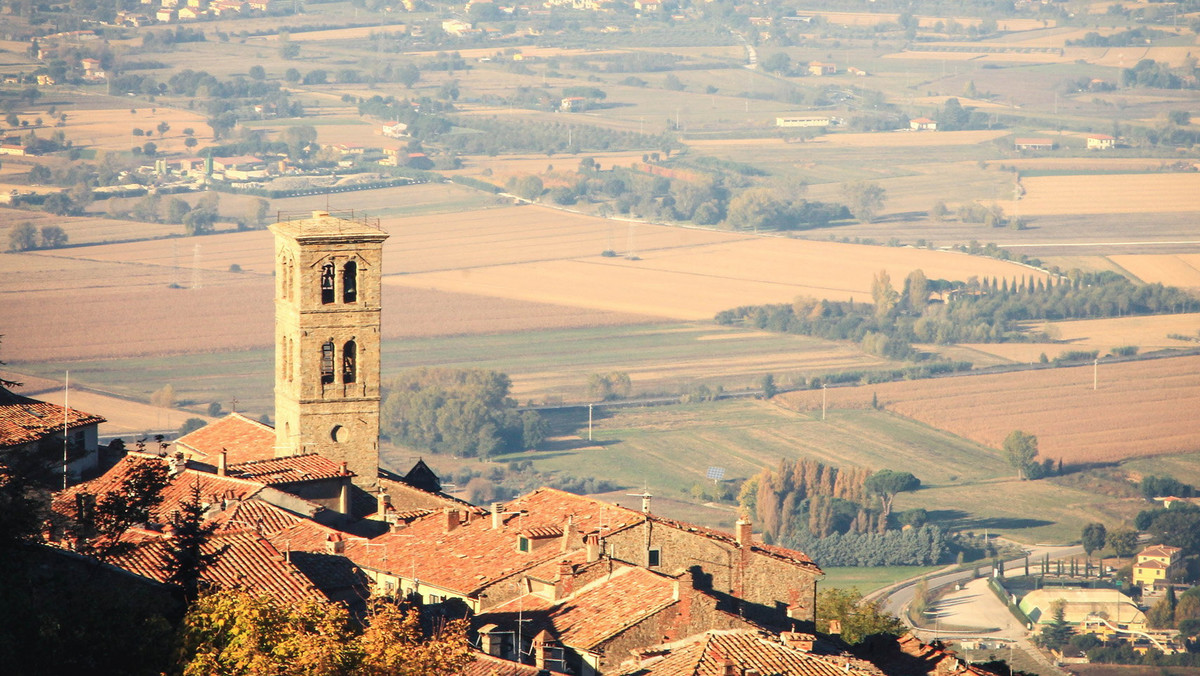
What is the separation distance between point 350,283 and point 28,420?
40.5 feet

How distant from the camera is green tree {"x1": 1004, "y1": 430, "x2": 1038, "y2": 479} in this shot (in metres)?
154

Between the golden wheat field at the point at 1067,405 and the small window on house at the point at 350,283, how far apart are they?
112083 millimetres

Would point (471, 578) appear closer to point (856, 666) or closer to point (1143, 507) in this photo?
point (856, 666)

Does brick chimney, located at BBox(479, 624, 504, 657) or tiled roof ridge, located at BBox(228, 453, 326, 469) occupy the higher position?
brick chimney, located at BBox(479, 624, 504, 657)

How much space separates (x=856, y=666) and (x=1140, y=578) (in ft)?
334

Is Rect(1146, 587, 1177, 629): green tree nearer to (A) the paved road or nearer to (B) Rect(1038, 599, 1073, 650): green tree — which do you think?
(A) the paved road

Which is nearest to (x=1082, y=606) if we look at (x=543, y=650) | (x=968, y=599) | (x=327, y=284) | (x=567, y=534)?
(x=968, y=599)

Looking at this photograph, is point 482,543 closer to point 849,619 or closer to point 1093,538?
point 849,619

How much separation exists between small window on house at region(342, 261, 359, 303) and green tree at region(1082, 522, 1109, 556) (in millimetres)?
82477

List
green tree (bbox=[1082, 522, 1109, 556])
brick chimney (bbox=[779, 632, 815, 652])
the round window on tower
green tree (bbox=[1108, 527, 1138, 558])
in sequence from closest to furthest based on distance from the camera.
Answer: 1. brick chimney (bbox=[779, 632, 815, 652])
2. the round window on tower
3. green tree (bbox=[1082, 522, 1109, 556])
4. green tree (bbox=[1108, 527, 1138, 558])

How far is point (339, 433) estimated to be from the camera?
177 feet

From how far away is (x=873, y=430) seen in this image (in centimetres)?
16788

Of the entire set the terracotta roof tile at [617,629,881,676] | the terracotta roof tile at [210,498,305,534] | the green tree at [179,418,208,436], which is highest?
the terracotta roof tile at [617,629,881,676]

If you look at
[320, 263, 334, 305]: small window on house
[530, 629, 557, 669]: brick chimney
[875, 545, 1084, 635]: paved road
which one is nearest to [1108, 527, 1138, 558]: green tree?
[875, 545, 1084, 635]: paved road
